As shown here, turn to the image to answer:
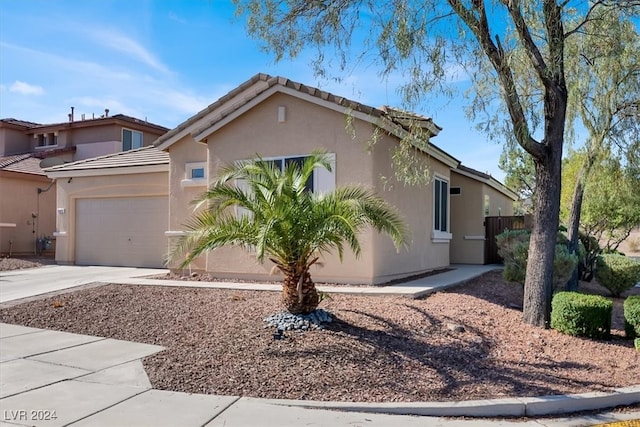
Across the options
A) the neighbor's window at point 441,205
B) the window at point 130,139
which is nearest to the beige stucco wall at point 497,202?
the neighbor's window at point 441,205

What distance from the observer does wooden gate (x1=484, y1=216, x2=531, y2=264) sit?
18.2 meters

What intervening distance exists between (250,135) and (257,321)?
603 cm

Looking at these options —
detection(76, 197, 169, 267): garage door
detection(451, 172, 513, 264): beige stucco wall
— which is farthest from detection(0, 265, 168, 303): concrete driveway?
detection(451, 172, 513, 264): beige stucco wall

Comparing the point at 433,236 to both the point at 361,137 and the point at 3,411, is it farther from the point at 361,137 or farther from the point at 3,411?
the point at 3,411

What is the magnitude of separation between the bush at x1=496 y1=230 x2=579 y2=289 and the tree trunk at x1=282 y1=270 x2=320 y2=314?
538 cm

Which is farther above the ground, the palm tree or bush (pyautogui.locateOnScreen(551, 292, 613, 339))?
the palm tree

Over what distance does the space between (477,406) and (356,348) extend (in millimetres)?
1830

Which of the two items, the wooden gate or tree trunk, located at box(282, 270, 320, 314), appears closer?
tree trunk, located at box(282, 270, 320, 314)

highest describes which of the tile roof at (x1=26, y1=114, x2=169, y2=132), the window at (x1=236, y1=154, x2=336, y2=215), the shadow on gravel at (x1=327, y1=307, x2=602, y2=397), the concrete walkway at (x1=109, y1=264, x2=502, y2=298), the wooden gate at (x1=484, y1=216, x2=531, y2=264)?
the tile roof at (x1=26, y1=114, x2=169, y2=132)

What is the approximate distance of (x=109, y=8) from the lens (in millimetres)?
10281

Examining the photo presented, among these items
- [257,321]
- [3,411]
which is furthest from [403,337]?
[3,411]

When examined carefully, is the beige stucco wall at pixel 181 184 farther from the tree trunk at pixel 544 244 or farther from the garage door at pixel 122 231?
the tree trunk at pixel 544 244

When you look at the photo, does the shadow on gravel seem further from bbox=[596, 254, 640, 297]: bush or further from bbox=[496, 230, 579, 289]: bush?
bbox=[596, 254, 640, 297]: bush

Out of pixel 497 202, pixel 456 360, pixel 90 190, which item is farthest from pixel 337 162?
pixel 497 202
